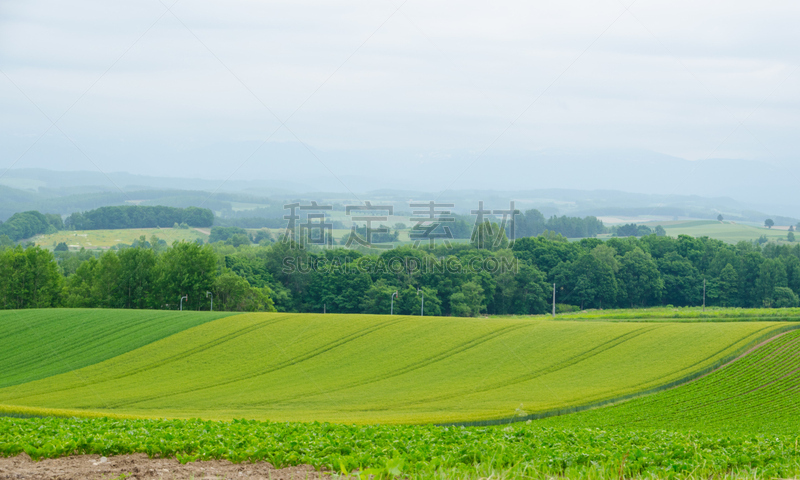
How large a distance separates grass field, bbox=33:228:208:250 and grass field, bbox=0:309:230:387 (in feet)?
349

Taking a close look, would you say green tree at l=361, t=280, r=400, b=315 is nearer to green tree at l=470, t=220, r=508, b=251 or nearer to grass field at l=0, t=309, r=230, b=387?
green tree at l=470, t=220, r=508, b=251

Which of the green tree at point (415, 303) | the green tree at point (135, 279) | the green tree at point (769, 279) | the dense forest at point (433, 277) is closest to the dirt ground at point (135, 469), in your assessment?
the dense forest at point (433, 277)

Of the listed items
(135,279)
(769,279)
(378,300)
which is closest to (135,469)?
(135,279)

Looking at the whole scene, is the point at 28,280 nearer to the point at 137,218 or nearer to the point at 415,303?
the point at 415,303

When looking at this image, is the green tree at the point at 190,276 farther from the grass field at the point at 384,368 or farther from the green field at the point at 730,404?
the green field at the point at 730,404

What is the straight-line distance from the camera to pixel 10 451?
958 cm

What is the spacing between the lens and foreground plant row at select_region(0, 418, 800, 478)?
8.62 metres

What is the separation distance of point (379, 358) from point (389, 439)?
3201cm

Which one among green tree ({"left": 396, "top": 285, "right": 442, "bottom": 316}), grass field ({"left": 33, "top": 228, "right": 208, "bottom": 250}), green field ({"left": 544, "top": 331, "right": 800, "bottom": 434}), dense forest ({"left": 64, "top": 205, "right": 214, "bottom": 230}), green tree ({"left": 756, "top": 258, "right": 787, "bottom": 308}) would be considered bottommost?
green tree ({"left": 396, "top": 285, "right": 442, "bottom": 316})

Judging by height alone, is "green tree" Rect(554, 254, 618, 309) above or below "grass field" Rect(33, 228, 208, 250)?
below

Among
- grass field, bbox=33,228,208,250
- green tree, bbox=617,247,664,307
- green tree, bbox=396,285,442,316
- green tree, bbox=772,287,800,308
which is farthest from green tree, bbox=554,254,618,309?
grass field, bbox=33,228,208,250

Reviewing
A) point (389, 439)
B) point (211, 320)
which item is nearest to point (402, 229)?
point (211, 320)

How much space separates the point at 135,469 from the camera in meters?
8.59

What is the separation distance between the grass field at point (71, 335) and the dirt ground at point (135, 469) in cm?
3449
